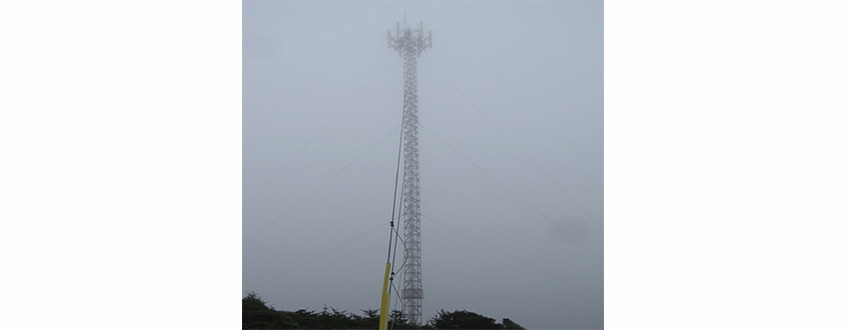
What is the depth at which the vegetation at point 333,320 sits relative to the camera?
928 centimetres

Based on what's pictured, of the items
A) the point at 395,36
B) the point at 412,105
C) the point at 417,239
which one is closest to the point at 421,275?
the point at 417,239

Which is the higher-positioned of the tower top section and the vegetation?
the tower top section

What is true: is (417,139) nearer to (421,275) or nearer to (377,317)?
(421,275)

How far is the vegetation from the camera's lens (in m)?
9.28

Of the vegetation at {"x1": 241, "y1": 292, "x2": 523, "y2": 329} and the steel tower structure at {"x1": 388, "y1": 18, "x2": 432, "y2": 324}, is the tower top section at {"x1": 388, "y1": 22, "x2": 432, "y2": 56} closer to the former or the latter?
the steel tower structure at {"x1": 388, "y1": 18, "x2": 432, "y2": 324}

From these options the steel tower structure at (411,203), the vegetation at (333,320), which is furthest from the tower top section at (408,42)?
the vegetation at (333,320)

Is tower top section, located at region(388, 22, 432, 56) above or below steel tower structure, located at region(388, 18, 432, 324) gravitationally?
above

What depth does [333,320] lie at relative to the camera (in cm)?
967

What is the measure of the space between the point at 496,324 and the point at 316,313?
9.82 ft

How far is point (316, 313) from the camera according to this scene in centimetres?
1000

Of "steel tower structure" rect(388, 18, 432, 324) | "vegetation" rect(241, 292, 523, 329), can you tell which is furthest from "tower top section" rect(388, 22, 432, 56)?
"vegetation" rect(241, 292, 523, 329)

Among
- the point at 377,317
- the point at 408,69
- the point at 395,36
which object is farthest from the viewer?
the point at 395,36

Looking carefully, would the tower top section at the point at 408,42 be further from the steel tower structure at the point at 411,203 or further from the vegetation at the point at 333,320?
the vegetation at the point at 333,320

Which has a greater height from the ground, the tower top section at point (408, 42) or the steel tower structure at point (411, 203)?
the tower top section at point (408, 42)
